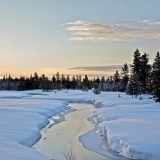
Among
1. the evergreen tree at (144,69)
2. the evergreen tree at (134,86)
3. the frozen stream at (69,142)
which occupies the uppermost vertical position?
the evergreen tree at (144,69)

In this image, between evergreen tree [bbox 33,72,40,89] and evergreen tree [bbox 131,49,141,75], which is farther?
evergreen tree [bbox 33,72,40,89]

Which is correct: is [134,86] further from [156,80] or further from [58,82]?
[58,82]

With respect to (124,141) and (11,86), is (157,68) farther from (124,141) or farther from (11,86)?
(11,86)

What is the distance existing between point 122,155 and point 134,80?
37.2 metres

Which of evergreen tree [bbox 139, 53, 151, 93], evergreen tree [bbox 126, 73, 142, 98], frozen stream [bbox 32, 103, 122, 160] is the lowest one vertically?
frozen stream [bbox 32, 103, 122, 160]

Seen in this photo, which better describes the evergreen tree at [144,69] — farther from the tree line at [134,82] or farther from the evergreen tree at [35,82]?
the evergreen tree at [35,82]

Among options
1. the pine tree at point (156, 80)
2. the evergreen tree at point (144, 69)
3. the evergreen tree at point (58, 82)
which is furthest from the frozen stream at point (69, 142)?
the evergreen tree at point (58, 82)

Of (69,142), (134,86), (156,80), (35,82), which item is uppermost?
(35,82)

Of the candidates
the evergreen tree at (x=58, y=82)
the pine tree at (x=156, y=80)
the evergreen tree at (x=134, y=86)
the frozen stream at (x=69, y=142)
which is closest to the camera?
the frozen stream at (x=69, y=142)

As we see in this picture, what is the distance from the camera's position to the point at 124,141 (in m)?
12.2

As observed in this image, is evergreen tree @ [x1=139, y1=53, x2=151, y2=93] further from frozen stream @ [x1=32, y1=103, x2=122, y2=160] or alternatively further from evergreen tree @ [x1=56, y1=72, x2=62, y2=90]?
evergreen tree @ [x1=56, y1=72, x2=62, y2=90]

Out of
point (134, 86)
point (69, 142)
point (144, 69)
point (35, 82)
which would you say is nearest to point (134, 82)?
point (134, 86)

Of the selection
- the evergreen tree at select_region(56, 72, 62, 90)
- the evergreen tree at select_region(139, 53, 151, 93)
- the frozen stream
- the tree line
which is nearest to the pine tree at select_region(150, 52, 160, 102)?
the tree line

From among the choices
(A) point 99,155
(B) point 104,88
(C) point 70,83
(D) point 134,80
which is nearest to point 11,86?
(C) point 70,83
